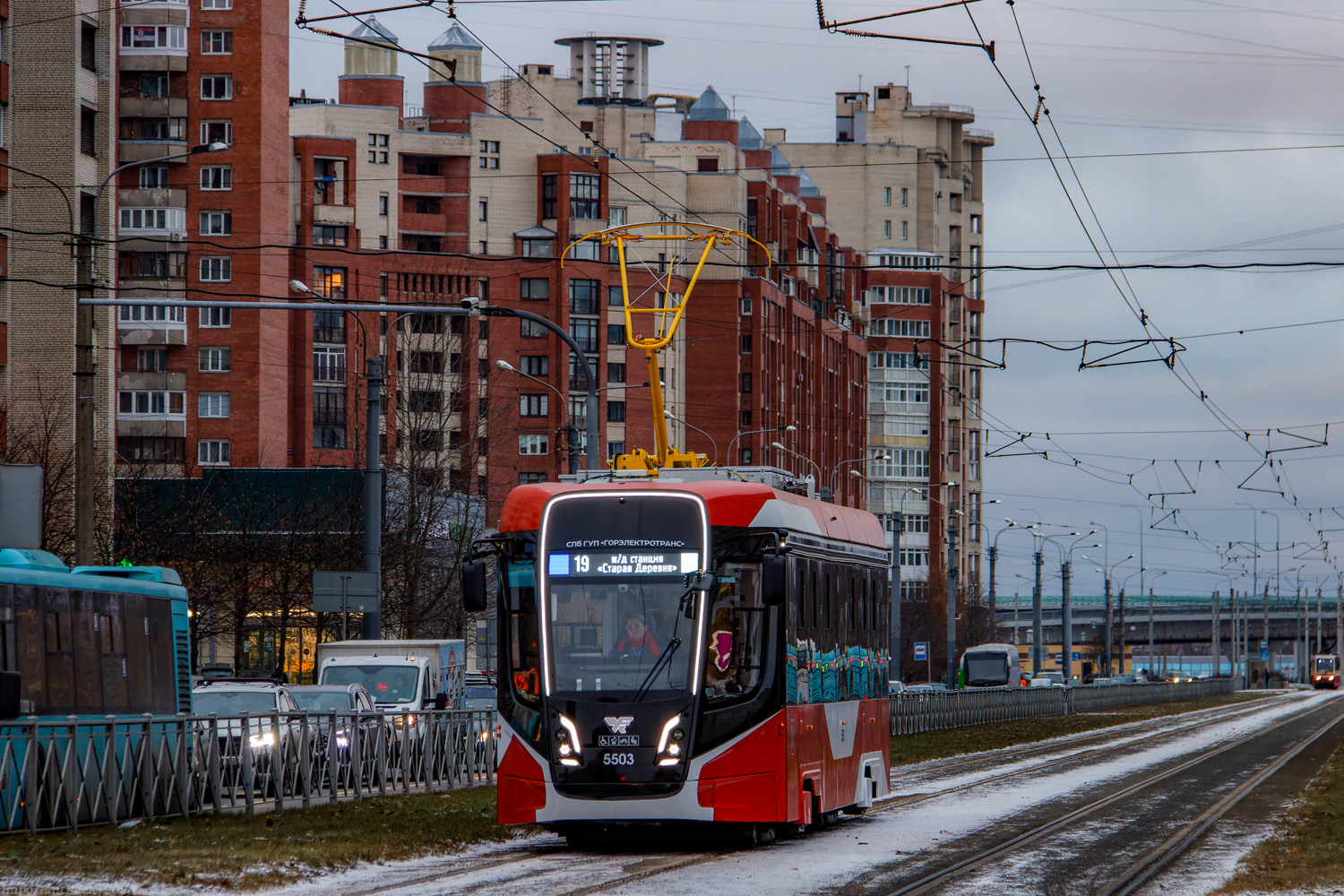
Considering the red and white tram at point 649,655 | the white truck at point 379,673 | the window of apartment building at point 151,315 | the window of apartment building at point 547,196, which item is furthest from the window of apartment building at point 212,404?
the red and white tram at point 649,655

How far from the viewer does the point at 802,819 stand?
15.8 meters

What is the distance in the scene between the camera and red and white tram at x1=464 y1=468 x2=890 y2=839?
48.0 feet

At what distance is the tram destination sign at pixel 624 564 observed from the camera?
1499 cm

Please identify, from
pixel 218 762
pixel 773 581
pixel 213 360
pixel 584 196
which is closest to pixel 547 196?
pixel 584 196

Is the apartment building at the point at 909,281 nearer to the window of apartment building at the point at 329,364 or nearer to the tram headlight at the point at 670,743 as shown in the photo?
the window of apartment building at the point at 329,364

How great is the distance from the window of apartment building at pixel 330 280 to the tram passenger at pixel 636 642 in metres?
87.4

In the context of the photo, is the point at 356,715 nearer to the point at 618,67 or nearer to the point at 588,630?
the point at 588,630

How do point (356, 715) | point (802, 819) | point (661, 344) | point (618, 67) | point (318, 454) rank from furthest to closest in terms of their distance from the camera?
point (618, 67)
point (318, 454)
point (356, 715)
point (661, 344)
point (802, 819)

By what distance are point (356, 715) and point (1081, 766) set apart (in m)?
13.7

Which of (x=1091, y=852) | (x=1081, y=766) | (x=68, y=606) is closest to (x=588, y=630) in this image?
(x=1091, y=852)

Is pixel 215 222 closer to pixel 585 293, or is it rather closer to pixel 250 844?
pixel 585 293

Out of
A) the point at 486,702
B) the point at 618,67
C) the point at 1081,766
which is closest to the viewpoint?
the point at 1081,766

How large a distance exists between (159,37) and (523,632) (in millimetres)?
79483

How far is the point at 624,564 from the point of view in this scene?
49.3ft
